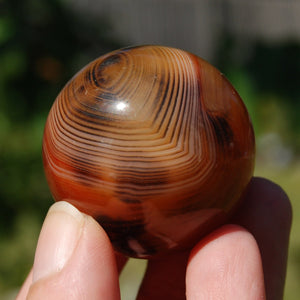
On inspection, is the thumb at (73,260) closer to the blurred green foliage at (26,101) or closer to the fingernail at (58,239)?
the fingernail at (58,239)

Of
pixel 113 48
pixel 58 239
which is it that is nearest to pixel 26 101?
pixel 113 48

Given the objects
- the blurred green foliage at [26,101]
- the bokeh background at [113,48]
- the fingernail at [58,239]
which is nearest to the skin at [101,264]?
the fingernail at [58,239]

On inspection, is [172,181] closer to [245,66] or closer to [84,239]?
[84,239]

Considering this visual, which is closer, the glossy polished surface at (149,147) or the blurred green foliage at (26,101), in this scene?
the glossy polished surface at (149,147)

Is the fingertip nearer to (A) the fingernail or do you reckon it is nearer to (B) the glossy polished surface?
(B) the glossy polished surface

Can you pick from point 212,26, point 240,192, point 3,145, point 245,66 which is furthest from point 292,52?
point 240,192

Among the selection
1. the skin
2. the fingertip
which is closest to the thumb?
the skin

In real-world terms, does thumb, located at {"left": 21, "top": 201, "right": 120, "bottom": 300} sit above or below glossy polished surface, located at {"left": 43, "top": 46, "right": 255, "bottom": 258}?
below
